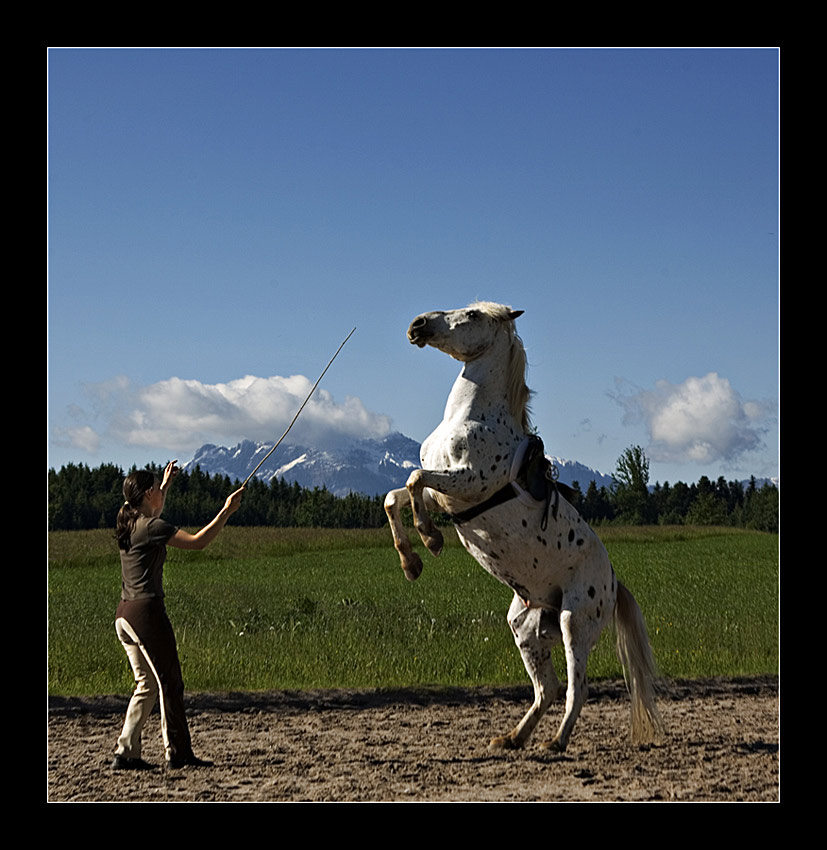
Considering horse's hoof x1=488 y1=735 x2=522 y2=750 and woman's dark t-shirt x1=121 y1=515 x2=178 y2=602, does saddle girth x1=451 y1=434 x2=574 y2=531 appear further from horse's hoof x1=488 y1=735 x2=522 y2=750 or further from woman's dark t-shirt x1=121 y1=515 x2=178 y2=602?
woman's dark t-shirt x1=121 y1=515 x2=178 y2=602

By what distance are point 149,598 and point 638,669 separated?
366 cm

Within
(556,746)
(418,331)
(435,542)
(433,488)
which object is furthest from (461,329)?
(556,746)

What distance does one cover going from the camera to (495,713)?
812cm

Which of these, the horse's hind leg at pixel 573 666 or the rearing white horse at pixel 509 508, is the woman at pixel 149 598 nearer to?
the rearing white horse at pixel 509 508

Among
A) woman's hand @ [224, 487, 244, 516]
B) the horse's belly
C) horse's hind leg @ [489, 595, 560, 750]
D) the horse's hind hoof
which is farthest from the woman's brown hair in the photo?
the horse's hind hoof

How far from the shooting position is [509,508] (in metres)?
5.84

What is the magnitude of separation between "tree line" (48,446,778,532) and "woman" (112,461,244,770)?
38.4m

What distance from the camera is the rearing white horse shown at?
5715 mm

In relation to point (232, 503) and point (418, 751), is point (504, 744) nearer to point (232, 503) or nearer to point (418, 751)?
point (418, 751)

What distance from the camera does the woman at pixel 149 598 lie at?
5.66 m

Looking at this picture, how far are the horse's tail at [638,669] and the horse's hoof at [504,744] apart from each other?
98 cm

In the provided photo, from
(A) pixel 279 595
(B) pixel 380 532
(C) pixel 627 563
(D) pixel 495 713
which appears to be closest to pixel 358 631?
(D) pixel 495 713

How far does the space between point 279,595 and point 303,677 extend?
8732 mm

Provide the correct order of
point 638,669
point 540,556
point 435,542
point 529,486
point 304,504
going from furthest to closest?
point 304,504 < point 638,669 < point 540,556 < point 529,486 < point 435,542
